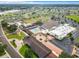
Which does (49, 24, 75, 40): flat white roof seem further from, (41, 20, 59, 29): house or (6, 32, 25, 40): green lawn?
(6, 32, 25, 40): green lawn

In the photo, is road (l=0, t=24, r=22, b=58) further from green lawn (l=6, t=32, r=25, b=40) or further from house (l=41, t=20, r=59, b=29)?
house (l=41, t=20, r=59, b=29)

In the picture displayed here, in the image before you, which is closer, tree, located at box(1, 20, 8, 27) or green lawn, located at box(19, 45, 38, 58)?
green lawn, located at box(19, 45, 38, 58)

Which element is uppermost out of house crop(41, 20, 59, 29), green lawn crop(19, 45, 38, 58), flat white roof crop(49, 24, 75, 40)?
house crop(41, 20, 59, 29)

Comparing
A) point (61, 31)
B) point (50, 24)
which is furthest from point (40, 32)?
point (61, 31)

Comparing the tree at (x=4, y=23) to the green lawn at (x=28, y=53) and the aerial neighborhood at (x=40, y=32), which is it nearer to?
the aerial neighborhood at (x=40, y=32)

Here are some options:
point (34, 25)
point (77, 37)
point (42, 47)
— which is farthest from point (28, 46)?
point (77, 37)

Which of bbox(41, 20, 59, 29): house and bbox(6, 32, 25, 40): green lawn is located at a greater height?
bbox(41, 20, 59, 29): house

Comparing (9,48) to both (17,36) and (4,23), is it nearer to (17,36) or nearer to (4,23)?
(17,36)

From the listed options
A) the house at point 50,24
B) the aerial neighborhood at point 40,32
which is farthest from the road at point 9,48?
the house at point 50,24

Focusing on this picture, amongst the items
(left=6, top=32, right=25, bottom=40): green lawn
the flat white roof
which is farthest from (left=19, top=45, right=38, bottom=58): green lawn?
the flat white roof
